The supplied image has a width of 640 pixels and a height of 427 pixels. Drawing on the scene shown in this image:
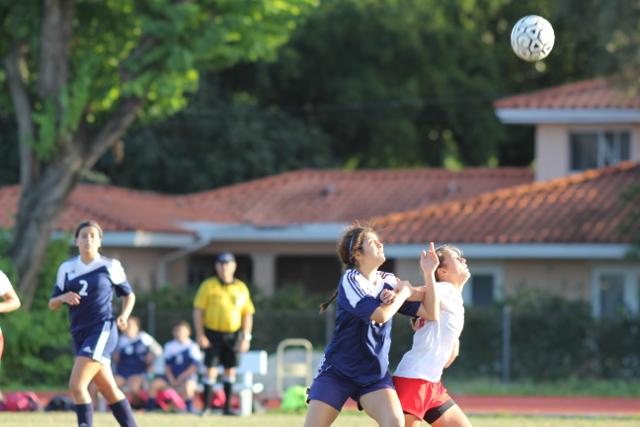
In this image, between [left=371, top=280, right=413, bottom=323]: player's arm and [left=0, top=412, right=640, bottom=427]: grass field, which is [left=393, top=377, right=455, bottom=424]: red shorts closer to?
[left=371, top=280, right=413, bottom=323]: player's arm

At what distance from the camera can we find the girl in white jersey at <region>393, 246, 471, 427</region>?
31.3 ft

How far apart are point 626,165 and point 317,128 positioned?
52.4ft

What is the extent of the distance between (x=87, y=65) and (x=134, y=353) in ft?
20.0

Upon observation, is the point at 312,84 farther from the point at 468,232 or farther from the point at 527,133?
the point at 468,232

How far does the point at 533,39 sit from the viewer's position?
1335cm

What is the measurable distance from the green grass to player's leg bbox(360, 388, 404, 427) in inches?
556

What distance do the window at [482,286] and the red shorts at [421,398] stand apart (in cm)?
1859

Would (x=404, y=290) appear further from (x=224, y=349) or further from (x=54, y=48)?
(x=54, y=48)

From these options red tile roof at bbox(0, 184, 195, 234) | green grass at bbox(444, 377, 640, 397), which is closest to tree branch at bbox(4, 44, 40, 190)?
red tile roof at bbox(0, 184, 195, 234)

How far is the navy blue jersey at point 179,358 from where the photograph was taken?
20.1 m

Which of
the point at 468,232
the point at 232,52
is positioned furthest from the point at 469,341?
the point at 232,52

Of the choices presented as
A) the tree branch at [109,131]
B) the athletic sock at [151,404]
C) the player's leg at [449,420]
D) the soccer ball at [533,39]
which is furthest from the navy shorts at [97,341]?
the tree branch at [109,131]

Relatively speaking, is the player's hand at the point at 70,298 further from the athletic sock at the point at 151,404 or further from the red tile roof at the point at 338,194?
the red tile roof at the point at 338,194

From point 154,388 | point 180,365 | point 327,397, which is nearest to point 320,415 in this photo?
point 327,397
